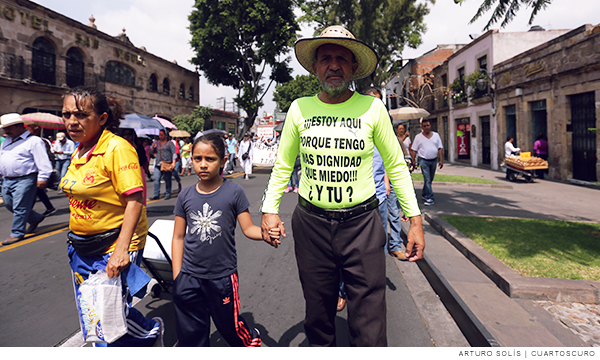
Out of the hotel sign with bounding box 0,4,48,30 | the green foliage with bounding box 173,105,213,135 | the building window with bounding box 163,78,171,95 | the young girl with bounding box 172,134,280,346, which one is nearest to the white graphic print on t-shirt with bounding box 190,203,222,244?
the young girl with bounding box 172,134,280,346

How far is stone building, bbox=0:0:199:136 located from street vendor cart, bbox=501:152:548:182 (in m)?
22.6

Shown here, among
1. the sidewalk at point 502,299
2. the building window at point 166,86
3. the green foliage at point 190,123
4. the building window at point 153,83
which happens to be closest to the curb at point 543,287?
the sidewalk at point 502,299

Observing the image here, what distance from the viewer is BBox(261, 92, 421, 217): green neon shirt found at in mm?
2061

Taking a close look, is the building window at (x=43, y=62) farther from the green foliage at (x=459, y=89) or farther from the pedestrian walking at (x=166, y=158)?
the green foliage at (x=459, y=89)

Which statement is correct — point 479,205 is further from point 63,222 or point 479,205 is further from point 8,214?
point 8,214

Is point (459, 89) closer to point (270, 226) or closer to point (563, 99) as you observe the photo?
point (563, 99)

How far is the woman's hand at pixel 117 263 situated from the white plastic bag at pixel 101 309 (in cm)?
4

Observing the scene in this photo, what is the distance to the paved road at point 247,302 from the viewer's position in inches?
114

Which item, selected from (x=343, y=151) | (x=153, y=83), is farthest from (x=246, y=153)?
(x=153, y=83)

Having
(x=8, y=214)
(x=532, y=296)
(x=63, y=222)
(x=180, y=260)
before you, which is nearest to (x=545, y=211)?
(x=532, y=296)

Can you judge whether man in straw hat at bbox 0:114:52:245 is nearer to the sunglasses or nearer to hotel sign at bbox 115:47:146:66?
the sunglasses

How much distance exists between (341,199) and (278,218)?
0.37m

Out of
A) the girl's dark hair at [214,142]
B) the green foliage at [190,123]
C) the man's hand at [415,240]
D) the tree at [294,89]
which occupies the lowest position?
the man's hand at [415,240]

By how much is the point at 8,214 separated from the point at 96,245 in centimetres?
807
